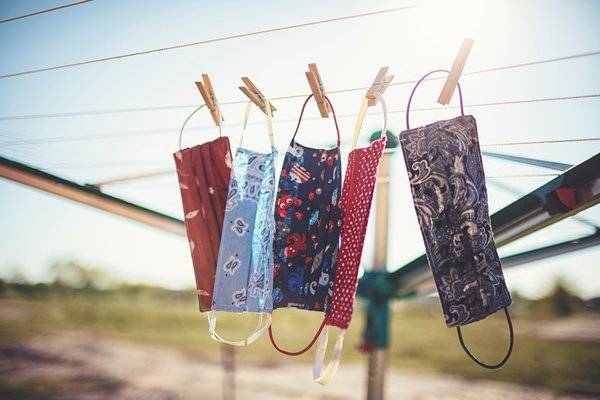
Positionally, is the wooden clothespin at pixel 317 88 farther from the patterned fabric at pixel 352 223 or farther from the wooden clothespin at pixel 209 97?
the wooden clothespin at pixel 209 97

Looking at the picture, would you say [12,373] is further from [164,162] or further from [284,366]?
[164,162]

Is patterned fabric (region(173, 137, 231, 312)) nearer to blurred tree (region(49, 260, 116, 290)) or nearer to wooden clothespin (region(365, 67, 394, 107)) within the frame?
wooden clothespin (region(365, 67, 394, 107))

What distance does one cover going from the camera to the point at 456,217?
0.99 m

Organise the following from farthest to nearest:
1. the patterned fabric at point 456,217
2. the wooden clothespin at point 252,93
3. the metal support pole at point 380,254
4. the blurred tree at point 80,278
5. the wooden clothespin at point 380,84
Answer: the blurred tree at point 80,278, the metal support pole at point 380,254, the wooden clothespin at point 252,93, the wooden clothespin at point 380,84, the patterned fabric at point 456,217

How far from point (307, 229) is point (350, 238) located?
0.59ft

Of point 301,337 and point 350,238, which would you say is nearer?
point 350,238

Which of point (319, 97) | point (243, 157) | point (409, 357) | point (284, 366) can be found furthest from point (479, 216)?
point (409, 357)

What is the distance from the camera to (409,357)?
15227 millimetres

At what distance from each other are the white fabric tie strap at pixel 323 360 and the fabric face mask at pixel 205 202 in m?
0.45

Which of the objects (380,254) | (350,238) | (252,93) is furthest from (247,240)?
(380,254)

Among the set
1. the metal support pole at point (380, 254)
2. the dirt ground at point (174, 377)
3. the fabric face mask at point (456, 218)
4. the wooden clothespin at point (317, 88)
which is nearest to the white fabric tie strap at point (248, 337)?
the fabric face mask at point (456, 218)

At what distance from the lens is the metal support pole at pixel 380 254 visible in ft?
8.62

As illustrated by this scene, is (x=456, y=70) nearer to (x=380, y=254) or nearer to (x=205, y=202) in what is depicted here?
(x=205, y=202)

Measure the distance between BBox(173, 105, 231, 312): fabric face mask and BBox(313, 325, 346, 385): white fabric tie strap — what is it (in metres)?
0.45
